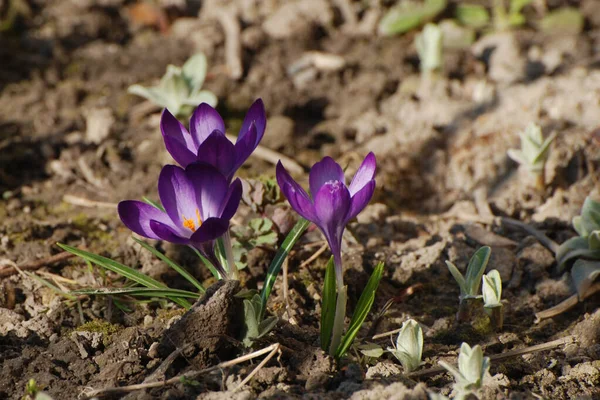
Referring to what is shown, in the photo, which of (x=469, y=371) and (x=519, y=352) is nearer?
(x=469, y=371)

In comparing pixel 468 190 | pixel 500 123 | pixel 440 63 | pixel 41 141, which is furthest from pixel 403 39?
pixel 41 141

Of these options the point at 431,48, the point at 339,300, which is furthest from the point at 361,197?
the point at 431,48

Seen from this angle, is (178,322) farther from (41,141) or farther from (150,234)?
(41,141)

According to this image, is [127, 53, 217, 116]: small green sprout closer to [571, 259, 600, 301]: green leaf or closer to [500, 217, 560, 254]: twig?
[500, 217, 560, 254]: twig

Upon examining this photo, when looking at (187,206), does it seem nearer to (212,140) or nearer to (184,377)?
(212,140)

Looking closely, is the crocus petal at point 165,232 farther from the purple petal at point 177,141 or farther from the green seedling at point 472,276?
the green seedling at point 472,276
